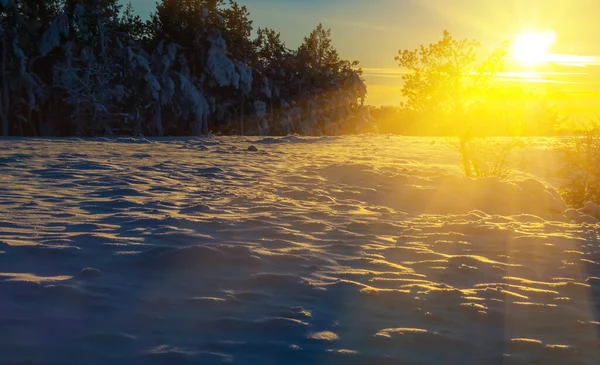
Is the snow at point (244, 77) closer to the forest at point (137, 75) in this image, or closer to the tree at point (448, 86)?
the forest at point (137, 75)

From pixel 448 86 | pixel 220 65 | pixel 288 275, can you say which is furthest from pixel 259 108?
pixel 288 275

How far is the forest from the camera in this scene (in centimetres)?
2855

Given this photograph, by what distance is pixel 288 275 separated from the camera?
16.4 feet

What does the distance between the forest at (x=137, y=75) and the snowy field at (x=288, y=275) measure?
20.6 metres

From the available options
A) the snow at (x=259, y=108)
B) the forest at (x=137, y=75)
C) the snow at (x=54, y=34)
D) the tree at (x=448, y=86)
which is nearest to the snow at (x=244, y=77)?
the forest at (x=137, y=75)

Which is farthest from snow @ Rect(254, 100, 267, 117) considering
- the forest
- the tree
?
the tree

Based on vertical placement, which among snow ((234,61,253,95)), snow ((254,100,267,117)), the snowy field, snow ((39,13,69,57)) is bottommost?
the snowy field

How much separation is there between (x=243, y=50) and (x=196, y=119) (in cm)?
1140

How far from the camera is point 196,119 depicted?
34.0m

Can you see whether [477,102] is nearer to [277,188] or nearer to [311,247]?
[277,188]

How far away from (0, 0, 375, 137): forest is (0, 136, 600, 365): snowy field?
20591 mm

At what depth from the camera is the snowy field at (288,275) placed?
3584mm

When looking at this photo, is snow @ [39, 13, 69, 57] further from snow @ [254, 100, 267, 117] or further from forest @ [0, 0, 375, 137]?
snow @ [254, 100, 267, 117]

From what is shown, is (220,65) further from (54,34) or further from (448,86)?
(448,86)
